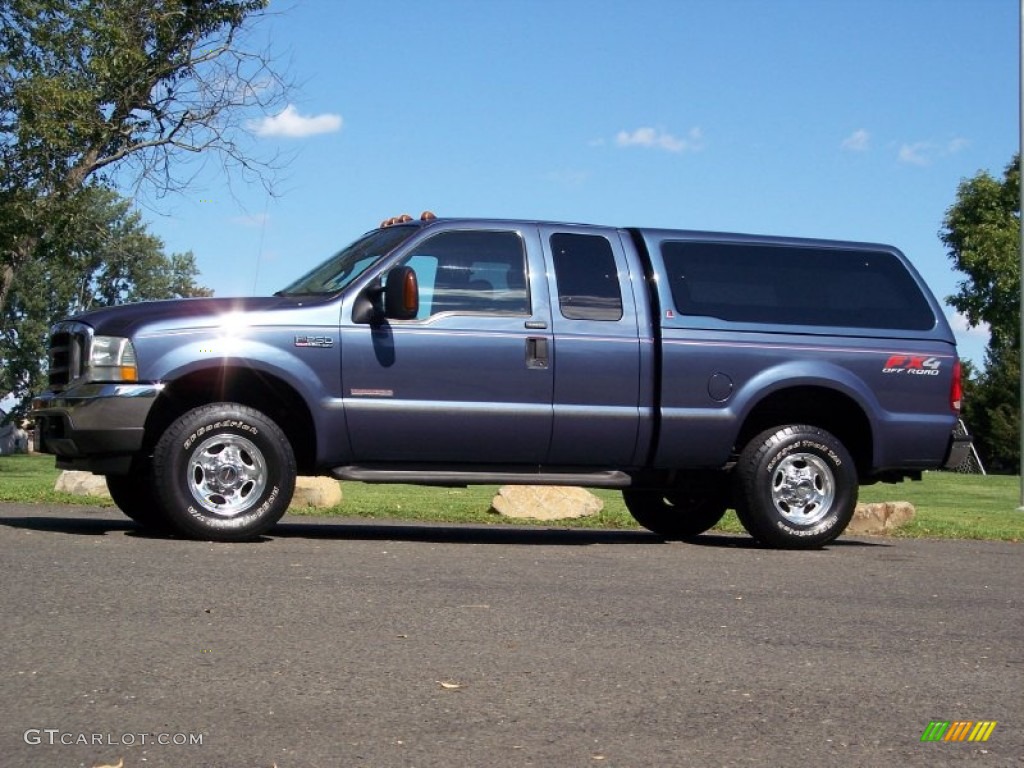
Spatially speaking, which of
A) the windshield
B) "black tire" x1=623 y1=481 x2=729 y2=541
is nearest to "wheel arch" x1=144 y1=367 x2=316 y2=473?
the windshield

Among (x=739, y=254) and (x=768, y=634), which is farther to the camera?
(x=739, y=254)

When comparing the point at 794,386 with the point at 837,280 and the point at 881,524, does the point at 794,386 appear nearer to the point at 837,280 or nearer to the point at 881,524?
the point at 837,280

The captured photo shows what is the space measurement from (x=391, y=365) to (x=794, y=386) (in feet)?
9.49

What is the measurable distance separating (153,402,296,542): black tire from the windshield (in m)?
1.13

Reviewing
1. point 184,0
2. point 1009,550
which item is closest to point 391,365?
point 1009,550

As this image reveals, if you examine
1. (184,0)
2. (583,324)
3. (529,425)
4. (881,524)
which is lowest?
(881,524)

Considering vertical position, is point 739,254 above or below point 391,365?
above

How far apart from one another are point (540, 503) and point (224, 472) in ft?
19.0

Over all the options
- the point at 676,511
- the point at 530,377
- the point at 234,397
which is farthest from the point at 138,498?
the point at 676,511

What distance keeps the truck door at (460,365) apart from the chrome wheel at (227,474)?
66 centimetres

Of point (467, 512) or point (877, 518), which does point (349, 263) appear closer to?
point (467, 512)

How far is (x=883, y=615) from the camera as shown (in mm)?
7008

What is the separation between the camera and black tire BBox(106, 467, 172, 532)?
9820 millimetres

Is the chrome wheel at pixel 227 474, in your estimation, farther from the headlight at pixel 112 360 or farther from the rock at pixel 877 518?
the rock at pixel 877 518
